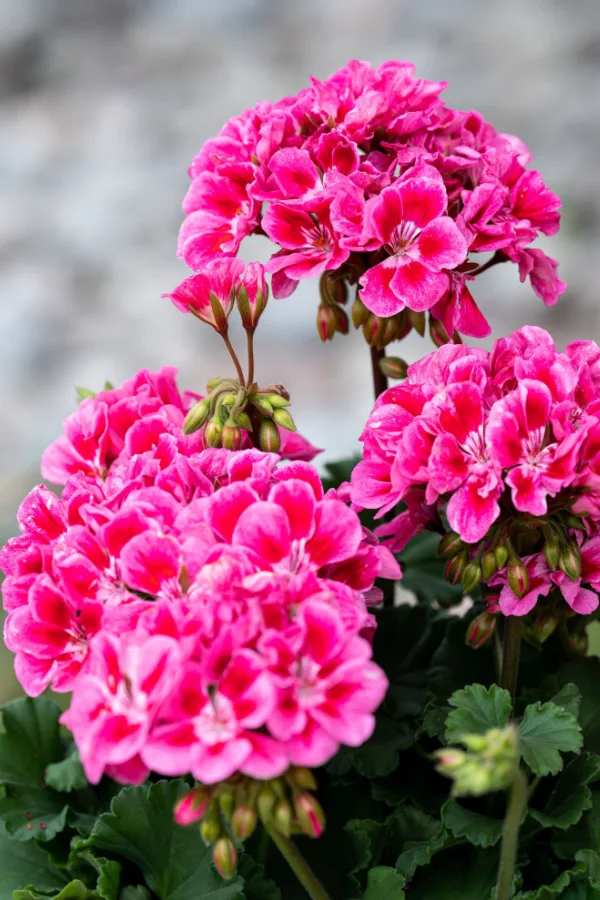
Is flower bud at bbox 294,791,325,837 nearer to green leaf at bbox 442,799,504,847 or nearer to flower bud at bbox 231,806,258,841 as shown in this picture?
flower bud at bbox 231,806,258,841

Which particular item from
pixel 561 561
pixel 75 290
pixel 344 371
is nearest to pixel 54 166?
pixel 75 290

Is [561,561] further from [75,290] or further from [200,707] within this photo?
[75,290]

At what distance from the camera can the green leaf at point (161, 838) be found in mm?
912

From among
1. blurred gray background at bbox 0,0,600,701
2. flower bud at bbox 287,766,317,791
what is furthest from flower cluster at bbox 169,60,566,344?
blurred gray background at bbox 0,0,600,701

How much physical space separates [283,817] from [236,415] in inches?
11.8

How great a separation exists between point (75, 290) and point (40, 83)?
787mm

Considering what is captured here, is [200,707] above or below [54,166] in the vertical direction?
below

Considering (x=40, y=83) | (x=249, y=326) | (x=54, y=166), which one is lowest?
(x=249, y=326)

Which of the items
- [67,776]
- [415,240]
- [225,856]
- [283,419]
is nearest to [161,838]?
[67,776]

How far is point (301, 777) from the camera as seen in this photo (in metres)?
0.66

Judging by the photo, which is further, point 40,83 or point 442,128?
point 40,83

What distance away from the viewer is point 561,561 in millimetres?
806

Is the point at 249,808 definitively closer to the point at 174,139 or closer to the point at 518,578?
the point at 518,578

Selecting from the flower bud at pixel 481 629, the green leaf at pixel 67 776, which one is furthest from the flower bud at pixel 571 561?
the green leaf at pixel 67 776
